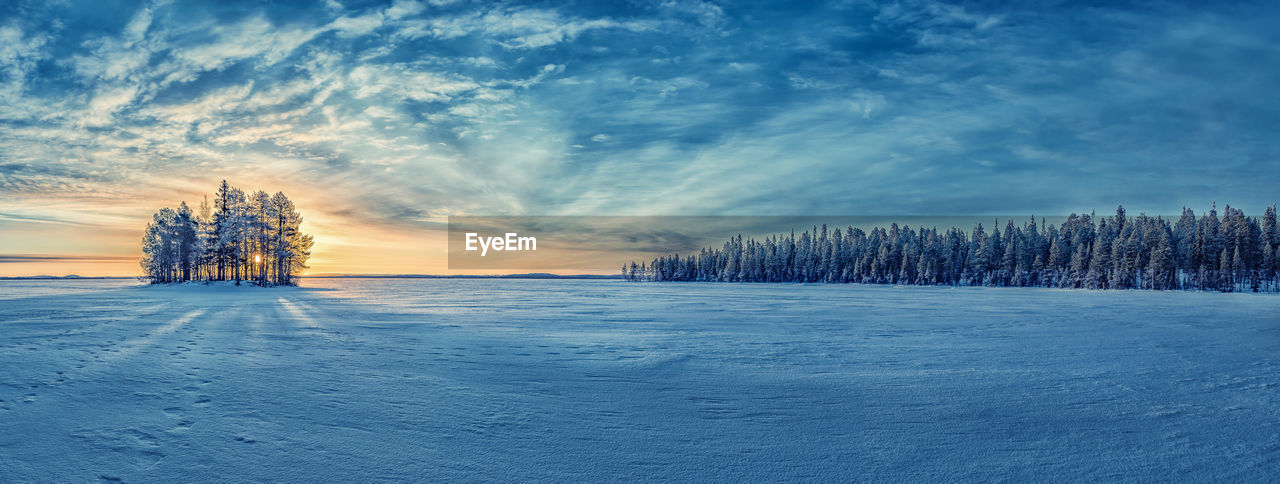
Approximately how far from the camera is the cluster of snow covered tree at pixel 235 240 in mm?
56750

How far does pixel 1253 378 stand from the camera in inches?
352

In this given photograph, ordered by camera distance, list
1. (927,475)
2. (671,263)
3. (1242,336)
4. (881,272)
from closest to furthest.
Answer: (927,475) < (1242,336) < (881,272) < (671,263)

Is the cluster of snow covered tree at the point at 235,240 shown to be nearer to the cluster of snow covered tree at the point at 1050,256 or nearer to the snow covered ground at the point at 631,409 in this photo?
the snow covered ground at the point at 631,409

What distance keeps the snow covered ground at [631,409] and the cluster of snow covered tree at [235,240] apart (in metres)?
51.2

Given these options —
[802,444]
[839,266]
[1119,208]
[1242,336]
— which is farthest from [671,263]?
[802,444]

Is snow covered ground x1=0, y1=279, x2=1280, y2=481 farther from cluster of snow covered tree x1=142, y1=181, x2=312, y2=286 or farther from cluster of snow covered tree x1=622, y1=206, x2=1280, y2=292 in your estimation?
cluster of snow covered tree x1=622, y1=206, x2=1280, y2=292

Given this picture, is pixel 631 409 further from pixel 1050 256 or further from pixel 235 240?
pixel 1050 256

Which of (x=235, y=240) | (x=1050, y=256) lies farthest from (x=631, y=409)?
(x=1050, y=256)

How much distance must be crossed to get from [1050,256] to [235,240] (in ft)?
404

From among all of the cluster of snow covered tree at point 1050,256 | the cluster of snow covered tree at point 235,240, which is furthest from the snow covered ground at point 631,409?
the cluster of snow covered tree at point 1050,256

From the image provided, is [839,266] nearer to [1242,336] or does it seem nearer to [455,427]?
[1242,336]

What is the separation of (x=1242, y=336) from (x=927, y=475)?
712 inches

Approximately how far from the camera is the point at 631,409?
6715 millimetres

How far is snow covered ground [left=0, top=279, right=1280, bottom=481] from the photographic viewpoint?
474 cm
